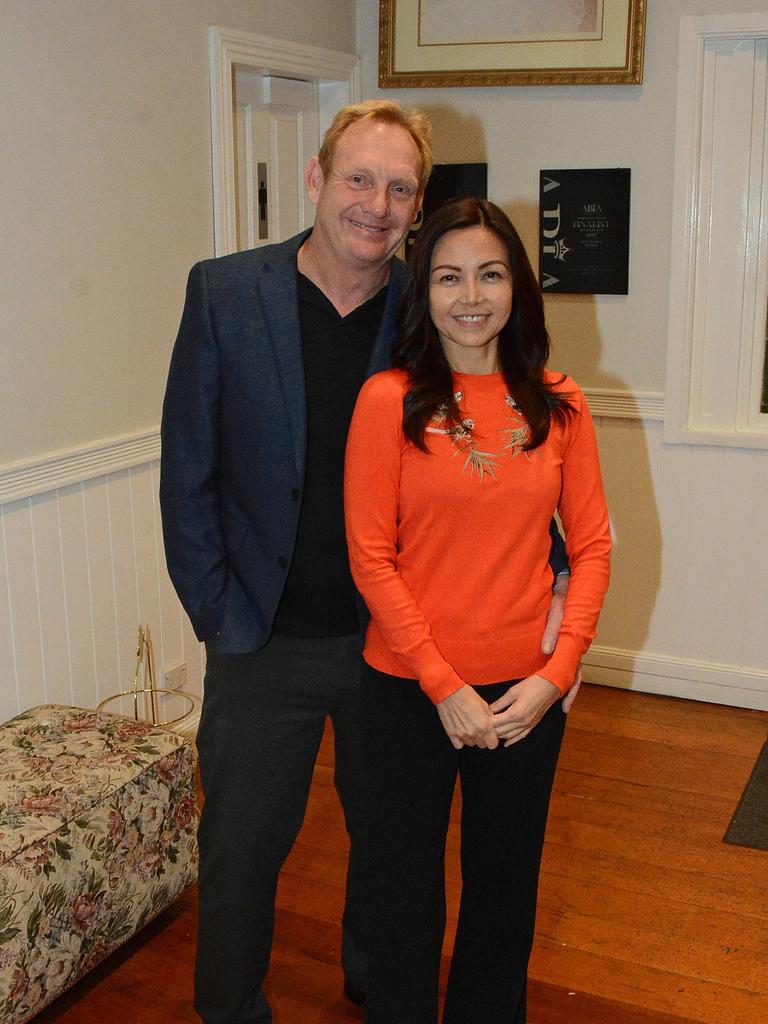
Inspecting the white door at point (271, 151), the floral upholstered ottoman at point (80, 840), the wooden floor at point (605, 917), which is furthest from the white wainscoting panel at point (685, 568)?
the floral upholstered ottoman at point (80, 840)

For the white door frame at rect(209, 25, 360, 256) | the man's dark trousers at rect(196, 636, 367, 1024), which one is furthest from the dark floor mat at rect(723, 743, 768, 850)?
the white door frame at rect(209, 25, 360, 256)

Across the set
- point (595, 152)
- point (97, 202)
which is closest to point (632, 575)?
point (595, 152)

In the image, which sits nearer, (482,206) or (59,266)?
(482,206)

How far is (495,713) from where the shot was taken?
1.66 m

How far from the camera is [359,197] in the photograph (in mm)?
1729

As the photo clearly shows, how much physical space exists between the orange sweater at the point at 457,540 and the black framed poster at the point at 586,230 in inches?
78.2

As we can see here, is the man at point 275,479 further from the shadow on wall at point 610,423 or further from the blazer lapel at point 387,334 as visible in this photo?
the shadow on wall at point 610,423

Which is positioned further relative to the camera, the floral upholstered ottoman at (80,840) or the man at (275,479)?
the floral upholstered ottoman at (80,840)

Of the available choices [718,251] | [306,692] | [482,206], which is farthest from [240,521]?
[718,251]

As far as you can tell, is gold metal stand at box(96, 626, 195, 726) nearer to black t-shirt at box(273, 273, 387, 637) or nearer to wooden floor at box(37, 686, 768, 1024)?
wooden floor at box(37, 686, 768, 1024)

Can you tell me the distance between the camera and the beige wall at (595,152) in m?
3.42

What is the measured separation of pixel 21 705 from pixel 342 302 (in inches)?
53.3

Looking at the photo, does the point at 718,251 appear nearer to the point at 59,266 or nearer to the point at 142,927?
the point at 59,266

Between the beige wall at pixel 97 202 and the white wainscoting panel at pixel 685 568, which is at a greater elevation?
the beige wall at pixel 97 202
